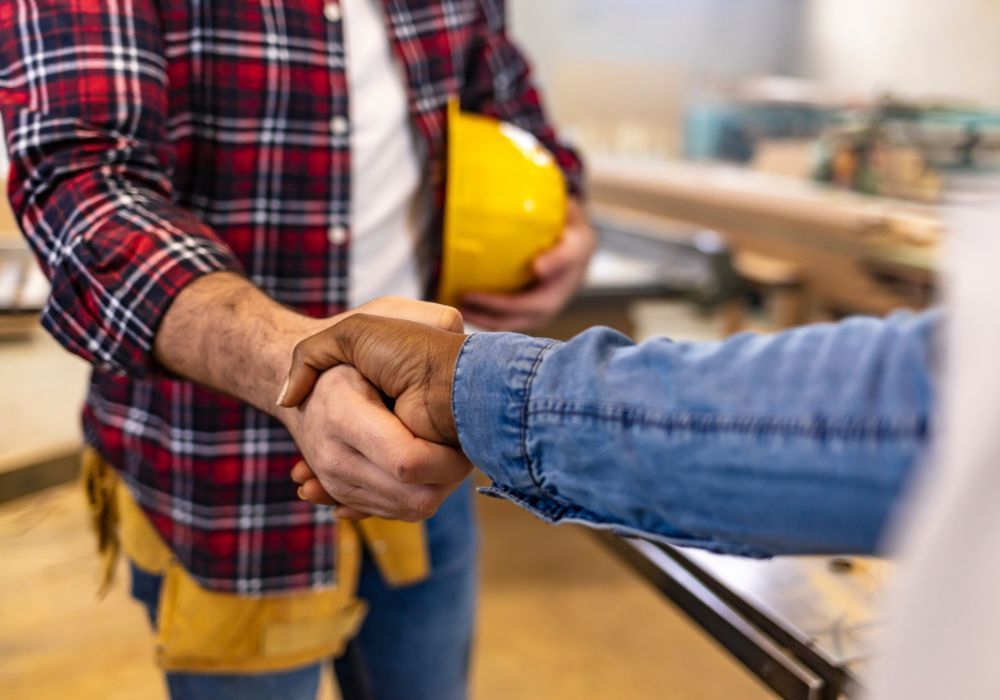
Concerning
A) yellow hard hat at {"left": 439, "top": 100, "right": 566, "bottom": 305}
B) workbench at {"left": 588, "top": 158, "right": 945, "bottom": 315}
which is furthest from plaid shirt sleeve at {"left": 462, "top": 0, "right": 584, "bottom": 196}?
workbench at {"left": 588, "top": 158, "right": 945, "bottom": 315}

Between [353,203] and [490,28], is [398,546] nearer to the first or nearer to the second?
[353,203]

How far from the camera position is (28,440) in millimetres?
1362

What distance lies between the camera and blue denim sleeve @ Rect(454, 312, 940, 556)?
402 mm

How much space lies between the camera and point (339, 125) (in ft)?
2.92

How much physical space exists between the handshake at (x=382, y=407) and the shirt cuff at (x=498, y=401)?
0.02 metres

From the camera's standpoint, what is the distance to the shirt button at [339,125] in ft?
2.91

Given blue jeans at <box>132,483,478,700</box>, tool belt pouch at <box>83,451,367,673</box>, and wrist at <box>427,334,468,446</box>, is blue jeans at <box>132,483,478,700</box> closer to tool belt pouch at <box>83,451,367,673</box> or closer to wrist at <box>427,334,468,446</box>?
tool belt pouch at <box>83,451,367,673</box>

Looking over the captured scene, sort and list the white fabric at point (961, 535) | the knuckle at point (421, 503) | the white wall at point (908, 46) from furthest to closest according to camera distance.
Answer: the white wall at point (908, 46) → the knuckle at point (421, 503) → the white fabric at point (961, 535)

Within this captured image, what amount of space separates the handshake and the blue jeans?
1.26 ft

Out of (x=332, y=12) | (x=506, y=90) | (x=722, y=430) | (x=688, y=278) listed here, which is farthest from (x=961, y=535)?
(x=688, y=278)

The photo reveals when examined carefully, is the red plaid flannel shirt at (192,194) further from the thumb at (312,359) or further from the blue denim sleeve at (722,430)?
the blue denim sleeve at (722,430)

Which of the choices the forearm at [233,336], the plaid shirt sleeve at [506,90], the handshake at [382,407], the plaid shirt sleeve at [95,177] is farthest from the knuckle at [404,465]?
the plaid shirt sleeve at [506,90]

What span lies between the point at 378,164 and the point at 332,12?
0.50ft

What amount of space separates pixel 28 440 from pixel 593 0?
13.4ft
